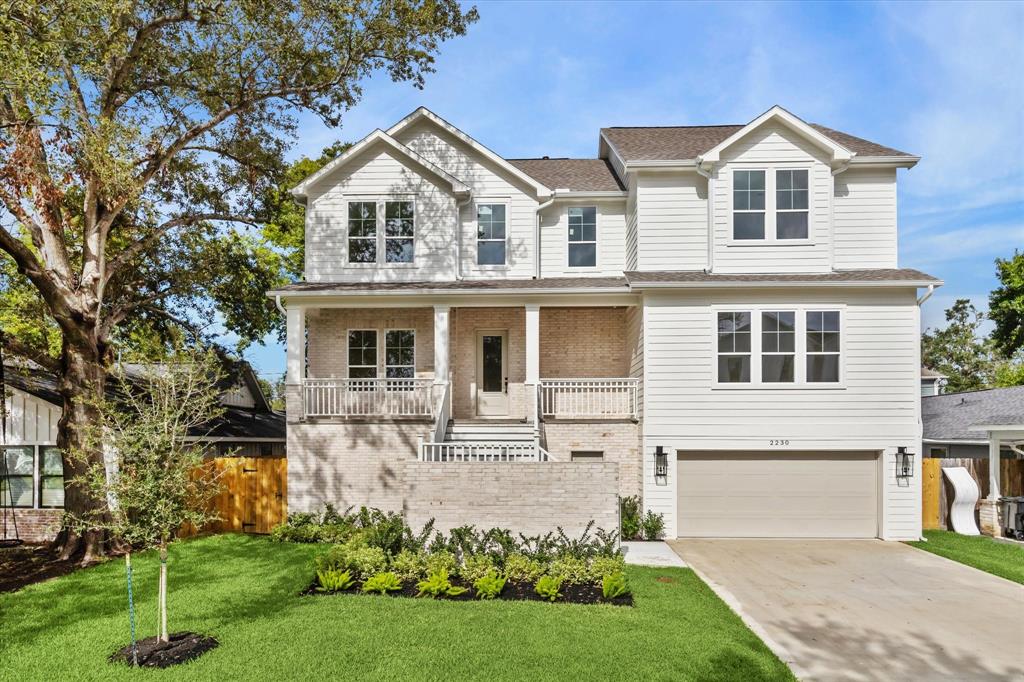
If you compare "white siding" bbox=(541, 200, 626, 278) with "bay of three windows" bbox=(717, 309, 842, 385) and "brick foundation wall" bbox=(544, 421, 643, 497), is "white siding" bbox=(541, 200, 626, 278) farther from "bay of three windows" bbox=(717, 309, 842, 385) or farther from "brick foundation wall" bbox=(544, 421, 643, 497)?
"brick foundation wall" bbox=(544, 421, 643, 497)

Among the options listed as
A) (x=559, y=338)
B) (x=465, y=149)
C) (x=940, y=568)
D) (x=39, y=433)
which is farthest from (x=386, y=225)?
(x=940, y=568)

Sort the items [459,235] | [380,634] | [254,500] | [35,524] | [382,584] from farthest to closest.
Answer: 1. [459,235]
2. [254,500]
3. [35,524]
4. [382,584]
5. [380,634]

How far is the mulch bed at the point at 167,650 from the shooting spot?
6.65 metres

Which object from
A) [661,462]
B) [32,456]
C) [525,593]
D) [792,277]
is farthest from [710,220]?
[32,456]

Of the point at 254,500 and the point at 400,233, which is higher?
the point at 400,233

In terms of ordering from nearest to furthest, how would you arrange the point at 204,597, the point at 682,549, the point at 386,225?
the point at 204,597, the point at 682,549, the point at 386,225

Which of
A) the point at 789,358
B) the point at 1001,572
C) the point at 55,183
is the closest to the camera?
the point at 1001,572

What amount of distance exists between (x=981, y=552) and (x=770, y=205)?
8.22 metres

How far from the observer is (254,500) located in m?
14.5

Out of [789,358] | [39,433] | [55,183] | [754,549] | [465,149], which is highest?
[465,149]

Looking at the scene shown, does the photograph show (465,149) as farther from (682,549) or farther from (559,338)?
(682,549)

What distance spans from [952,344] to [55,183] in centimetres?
5149

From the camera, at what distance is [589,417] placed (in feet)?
46.5

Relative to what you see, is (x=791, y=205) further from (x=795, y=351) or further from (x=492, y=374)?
(x=492, y=374)
